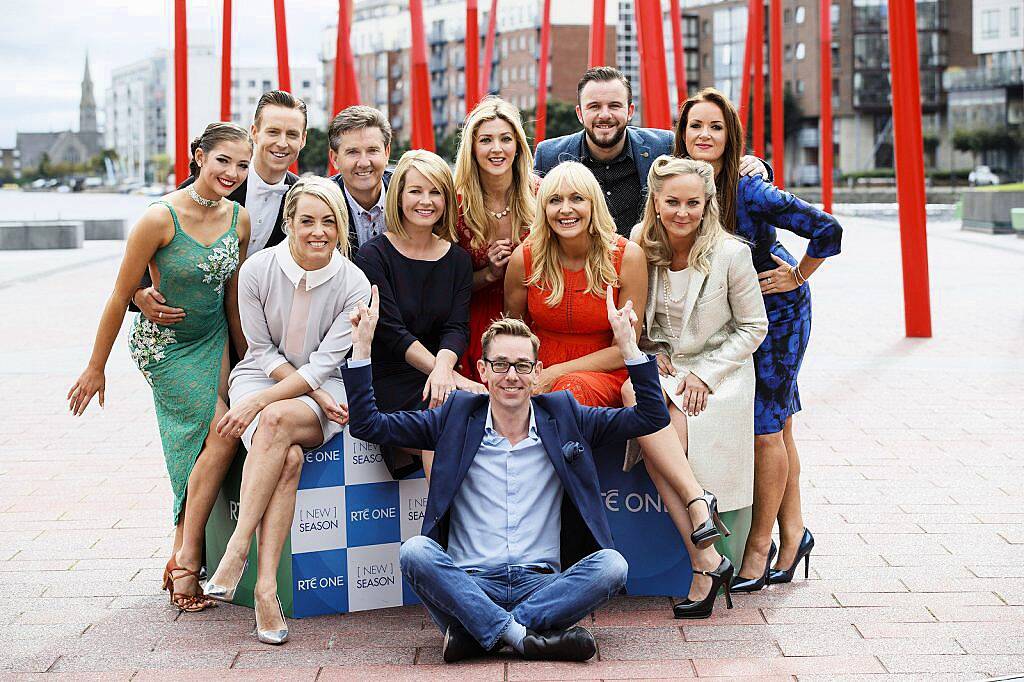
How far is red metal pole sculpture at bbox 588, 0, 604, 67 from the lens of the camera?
66.8 feet

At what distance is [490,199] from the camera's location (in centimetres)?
532

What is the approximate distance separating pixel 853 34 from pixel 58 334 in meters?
79.6

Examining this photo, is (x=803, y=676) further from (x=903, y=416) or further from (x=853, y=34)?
(x=853, y=34)

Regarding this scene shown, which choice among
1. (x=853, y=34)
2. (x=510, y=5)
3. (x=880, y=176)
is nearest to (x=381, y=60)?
(x=510, y=5)

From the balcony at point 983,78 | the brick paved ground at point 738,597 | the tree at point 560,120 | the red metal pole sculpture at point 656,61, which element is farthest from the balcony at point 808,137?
the brick paved ground at point 738,597

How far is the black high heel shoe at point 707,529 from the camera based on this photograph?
14.8 feet

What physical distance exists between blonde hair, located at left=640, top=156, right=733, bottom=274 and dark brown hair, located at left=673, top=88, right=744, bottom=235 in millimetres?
90

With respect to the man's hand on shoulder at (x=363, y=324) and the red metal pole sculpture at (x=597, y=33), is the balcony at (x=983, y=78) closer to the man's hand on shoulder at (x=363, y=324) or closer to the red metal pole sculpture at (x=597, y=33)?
the red metal pole sculpture at (x=597, y=33)

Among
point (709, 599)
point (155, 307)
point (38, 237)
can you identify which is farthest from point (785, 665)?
point (38, 237)

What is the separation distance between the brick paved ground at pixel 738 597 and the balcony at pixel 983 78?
72.5 metres

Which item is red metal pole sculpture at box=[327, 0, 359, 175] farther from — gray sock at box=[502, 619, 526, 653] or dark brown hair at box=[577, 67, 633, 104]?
gray sock at box=[502, 619, 526, 653]

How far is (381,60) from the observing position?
11194 cm

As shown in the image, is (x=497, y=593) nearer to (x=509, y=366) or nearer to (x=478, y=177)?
(x=509, y=366)

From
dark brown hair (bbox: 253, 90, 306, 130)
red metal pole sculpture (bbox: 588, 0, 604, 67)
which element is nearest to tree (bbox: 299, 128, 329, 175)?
red metal pole sculpture (bbox: 588, 0, 604, 67)
